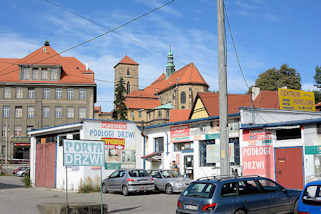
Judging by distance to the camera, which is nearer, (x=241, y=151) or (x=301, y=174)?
(x=301, y=174)

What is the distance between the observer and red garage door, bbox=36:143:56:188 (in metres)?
27.5

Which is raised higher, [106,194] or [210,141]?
[210,141]

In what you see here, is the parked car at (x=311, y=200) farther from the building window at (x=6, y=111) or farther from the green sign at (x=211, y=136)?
the building window at (x=6, y=111)

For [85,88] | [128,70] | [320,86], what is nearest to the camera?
[320,86]

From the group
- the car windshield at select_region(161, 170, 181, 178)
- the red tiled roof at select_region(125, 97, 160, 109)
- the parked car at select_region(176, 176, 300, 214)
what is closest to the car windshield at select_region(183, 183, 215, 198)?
the parked car at select_region(176, 176, 300, 214)

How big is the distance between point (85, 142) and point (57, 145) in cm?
1449

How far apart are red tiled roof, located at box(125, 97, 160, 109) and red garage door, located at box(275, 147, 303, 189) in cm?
8736

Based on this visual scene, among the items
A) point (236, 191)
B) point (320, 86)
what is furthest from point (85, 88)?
point (236, 191)

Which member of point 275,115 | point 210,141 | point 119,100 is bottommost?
point 210,141

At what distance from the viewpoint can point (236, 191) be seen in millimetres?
11008

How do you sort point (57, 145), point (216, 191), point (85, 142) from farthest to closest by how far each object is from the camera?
point (57, 145), point (85, 142), point (216, 191)

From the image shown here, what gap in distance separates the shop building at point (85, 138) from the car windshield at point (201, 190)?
14497 millimetres

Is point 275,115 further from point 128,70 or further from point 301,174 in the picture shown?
point 128,70

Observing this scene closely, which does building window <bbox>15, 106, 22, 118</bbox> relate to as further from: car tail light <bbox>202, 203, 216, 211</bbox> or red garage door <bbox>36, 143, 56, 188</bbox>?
car tail light <bbox>202, 203, 216, 211</bbox>
